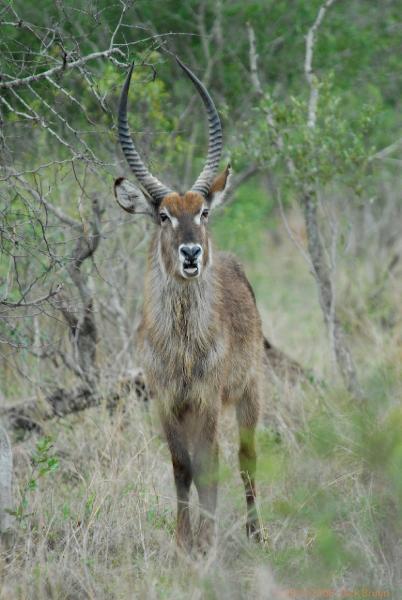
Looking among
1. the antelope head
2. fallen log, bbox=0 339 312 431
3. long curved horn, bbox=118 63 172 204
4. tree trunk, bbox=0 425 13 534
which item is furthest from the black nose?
fallen log, bbox=0 339 312 431

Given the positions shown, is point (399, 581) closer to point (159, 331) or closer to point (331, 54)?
point (159, 331)

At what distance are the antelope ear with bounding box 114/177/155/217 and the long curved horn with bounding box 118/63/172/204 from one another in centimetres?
6

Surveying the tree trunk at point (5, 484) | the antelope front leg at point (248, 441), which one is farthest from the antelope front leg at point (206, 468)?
the tree trunk at point (5, 484)

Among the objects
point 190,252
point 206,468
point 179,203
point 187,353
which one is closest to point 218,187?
point 179,203

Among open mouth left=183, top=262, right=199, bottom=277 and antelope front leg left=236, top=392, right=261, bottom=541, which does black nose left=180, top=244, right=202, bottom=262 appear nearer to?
open mouth left=183, top=262, right=199, bottom=277

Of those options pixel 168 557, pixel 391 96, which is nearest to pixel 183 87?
pixel 391 96

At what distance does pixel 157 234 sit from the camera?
582 centimetres

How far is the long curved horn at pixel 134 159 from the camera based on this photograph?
555cm

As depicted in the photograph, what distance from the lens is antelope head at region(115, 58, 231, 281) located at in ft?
17.7

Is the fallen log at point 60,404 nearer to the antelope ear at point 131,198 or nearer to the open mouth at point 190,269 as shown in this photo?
the antelope ear at point 131,198

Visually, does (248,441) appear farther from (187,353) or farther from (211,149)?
(211,149)

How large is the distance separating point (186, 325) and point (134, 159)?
102 cm

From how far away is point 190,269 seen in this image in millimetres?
5355

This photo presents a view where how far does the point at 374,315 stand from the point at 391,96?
3055mm
